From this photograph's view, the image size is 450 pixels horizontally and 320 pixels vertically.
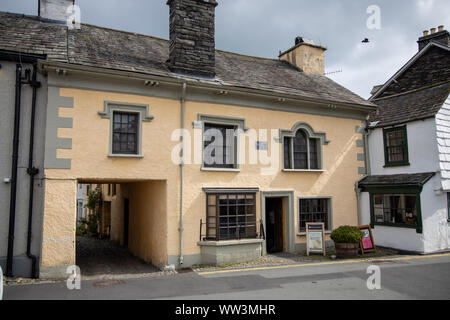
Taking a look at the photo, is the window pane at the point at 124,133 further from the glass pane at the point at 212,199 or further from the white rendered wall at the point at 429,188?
the white rendered wall at the point at 429,188

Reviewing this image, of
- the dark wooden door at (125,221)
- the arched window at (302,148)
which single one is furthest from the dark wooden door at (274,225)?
the dark wooden door at (125,221)

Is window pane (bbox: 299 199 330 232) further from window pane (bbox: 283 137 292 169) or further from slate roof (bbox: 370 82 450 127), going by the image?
slate roof (bbox: 370 82 450 127)

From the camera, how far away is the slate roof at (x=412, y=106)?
549 inches

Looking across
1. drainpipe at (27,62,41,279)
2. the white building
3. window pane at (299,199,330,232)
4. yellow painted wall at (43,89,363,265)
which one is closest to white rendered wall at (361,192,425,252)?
the white building

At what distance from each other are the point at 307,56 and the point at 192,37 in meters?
7.95

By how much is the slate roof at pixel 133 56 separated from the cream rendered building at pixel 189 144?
0.33 feet

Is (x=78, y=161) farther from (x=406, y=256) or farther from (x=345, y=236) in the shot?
(x=406, y=256)

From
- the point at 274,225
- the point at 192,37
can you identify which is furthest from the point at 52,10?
the point at 274,225

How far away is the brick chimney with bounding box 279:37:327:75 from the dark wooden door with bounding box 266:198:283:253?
307 inches

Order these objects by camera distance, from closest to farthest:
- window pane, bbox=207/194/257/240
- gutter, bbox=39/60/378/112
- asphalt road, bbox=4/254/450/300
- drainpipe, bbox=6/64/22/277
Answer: asphalt road, bbox=4/254/450/300, drainpipe, bbox=6/64/22/277, gutter, bbox=39/60/378/112, window pane, bbox=207/194/257/240

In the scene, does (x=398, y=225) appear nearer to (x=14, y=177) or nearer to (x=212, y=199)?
(x=212, y=199)

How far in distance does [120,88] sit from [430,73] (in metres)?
16.4

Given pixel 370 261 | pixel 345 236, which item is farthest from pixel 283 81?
pixel 370 261

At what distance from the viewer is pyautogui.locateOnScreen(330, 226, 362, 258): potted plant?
41.0 ft
